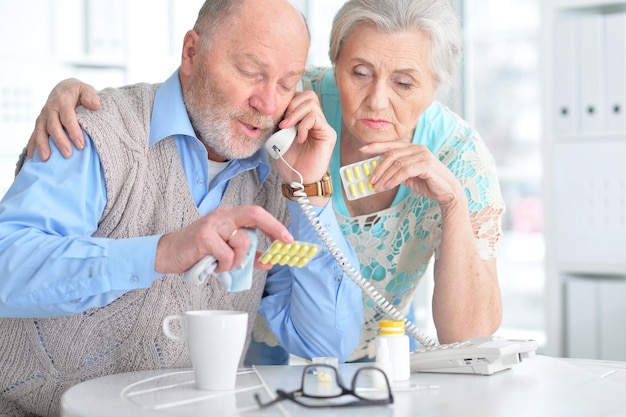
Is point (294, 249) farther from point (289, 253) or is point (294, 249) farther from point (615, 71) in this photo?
point (615, 71)

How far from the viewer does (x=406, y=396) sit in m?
1.22

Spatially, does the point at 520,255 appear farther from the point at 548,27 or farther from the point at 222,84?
the point at 222,84

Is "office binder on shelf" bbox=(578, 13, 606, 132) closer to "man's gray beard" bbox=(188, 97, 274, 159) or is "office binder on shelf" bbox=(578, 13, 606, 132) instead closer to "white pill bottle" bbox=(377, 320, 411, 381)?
"man's gray beard" bbox=(188, 97, 274, 159)

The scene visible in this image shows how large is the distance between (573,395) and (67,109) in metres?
1.04

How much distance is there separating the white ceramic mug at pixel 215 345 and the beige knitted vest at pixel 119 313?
371mm

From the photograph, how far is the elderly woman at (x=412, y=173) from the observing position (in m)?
1.89

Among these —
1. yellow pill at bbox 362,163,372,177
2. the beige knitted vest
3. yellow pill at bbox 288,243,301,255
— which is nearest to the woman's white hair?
yellow pill at bbox 362,163,372,177

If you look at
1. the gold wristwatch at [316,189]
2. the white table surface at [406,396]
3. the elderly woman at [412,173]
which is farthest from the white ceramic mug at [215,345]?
the elderly woman at [412,173]

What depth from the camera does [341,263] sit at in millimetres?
1782

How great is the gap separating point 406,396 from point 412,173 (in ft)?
2.26

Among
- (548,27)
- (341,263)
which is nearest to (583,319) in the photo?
(548,27)

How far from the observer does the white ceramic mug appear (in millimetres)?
1219

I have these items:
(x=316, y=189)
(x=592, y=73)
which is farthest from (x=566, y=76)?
(x=316, y=189)

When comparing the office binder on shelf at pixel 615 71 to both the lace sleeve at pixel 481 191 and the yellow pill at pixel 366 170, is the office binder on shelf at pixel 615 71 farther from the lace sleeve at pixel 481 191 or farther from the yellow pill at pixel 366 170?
the yellow pill at pixel 366 170
